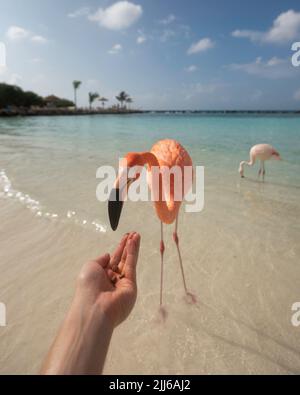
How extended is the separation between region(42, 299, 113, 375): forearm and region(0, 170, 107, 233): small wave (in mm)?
2006

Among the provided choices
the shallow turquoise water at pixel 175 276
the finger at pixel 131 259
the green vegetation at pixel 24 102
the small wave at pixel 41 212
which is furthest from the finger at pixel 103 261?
the green vegetation at pixel 24 102

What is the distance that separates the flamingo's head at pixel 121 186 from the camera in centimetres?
155

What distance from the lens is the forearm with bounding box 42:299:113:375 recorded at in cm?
111

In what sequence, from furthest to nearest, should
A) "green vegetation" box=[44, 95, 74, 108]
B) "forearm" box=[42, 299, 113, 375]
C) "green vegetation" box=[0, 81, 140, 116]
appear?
"green vegetation" box=[44, 95, 74, 108]
"green vegetation" box=[0, 81, 140, 116]
"forearm" box=[42, 299, 113, 375]

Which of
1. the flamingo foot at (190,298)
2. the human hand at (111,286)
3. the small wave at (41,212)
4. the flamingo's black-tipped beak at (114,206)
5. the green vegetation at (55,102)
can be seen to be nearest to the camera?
the human hand at (111,286)

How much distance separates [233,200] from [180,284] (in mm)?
2603

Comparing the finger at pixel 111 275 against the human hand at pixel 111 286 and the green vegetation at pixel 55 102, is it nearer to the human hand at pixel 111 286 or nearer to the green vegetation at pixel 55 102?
the human hand at pixel 111 286

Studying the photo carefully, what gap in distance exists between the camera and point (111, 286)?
5.38 feet

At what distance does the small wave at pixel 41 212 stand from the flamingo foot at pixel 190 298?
145 centimetres

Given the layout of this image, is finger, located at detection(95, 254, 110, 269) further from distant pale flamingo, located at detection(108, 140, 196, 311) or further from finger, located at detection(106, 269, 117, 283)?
distant pale flamingo, located at detection(108, 140, 196, 311)

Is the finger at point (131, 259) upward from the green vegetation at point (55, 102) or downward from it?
downward

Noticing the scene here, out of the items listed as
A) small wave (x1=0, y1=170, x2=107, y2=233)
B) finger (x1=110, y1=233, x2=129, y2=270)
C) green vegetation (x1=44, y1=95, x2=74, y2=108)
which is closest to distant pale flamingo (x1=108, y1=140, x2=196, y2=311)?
finger (x1=110, y1=233, x2=129, y2=270)

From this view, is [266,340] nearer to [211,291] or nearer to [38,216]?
[211,291]
